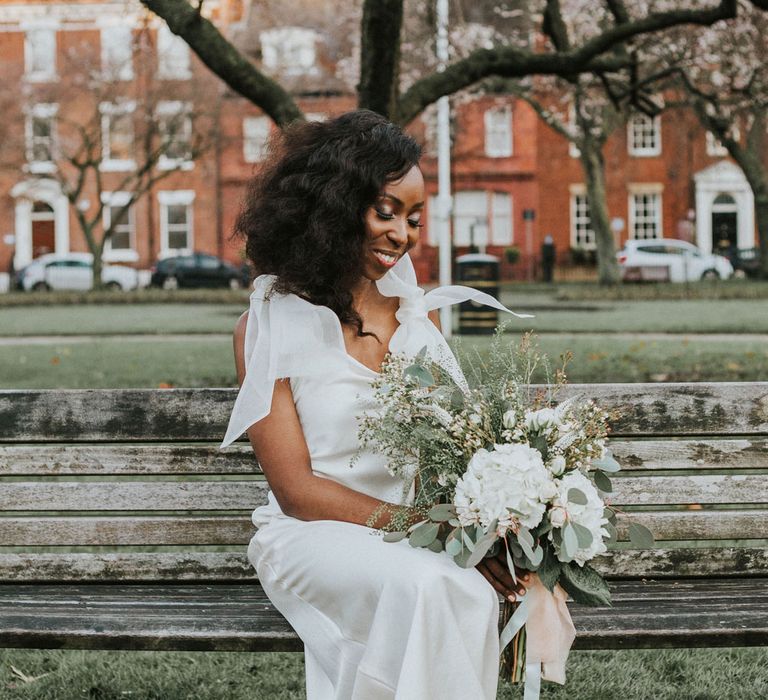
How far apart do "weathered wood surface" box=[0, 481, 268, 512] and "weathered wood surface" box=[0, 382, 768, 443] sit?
155mm

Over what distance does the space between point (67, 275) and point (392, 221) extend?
36155 mm

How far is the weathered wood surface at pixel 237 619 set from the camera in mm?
3236

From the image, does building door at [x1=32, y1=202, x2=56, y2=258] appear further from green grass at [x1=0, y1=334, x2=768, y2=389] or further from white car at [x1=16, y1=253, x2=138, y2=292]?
green grass at [x1=0, y1=334, x2=768, y2=389]

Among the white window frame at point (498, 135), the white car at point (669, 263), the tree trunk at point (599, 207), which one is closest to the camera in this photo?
the tree trunk at point (599, 207)

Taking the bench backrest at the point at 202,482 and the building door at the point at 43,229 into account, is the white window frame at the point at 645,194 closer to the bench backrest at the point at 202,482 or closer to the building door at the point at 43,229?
the building door at the point at 43,229

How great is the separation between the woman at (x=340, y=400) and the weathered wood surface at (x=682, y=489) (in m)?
0.85

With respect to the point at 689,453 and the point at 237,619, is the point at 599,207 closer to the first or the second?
the point at 689,453

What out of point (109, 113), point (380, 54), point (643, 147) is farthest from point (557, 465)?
point (643, 147)

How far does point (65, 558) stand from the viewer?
153 inches

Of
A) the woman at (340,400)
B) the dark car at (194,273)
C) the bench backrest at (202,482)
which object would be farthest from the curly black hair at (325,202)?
the dark car at (194,273)

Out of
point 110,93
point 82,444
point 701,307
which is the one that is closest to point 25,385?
point 82,444

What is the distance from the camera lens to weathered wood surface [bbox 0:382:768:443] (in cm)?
389

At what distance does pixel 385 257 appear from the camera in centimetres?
335

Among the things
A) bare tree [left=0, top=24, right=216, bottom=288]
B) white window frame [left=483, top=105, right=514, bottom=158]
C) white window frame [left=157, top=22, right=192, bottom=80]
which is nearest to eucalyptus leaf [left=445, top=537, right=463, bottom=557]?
white window frame [left=157, top=22, right=192, bottom=80]
